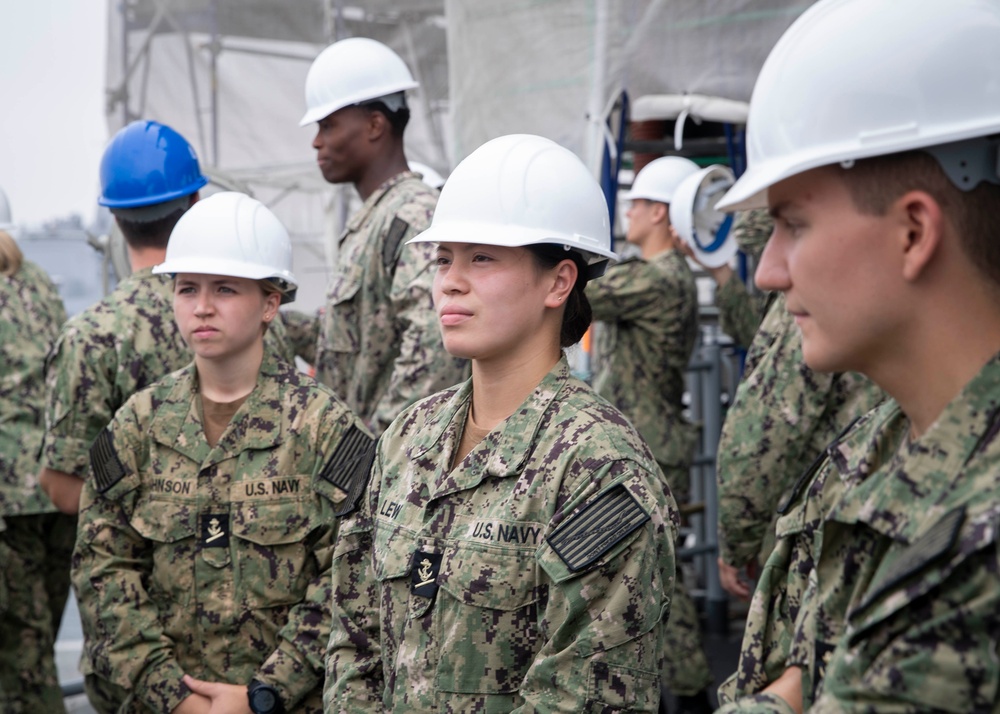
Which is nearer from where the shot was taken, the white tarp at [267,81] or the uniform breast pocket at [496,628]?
the uniform breast pocket at [496,628]

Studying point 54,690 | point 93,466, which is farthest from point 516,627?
point 54,690

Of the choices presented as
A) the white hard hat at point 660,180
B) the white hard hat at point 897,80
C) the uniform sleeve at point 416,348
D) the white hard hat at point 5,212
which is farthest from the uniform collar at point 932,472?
the white hard hat at point 5,212

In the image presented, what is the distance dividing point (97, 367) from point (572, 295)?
6.05 ft

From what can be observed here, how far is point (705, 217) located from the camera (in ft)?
17.1

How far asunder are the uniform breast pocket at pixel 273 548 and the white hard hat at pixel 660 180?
307 centimetres

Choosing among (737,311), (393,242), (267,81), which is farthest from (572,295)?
(267,81)

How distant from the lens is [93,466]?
10.2ft

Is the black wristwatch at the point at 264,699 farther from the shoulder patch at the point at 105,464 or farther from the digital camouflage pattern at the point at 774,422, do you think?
the digital camouflage pattern at the point at 774,422

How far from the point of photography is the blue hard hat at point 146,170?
12.8 feet

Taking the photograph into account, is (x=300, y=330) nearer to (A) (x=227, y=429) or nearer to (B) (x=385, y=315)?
(B) (x=385, y=315)

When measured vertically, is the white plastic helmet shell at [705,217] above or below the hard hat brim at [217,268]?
above

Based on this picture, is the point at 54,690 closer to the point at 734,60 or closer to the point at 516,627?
the point at 516,627

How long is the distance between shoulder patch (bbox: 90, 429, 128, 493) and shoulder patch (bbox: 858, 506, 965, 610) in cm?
225

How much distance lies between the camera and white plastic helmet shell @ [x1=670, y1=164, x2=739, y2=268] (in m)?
5.09
